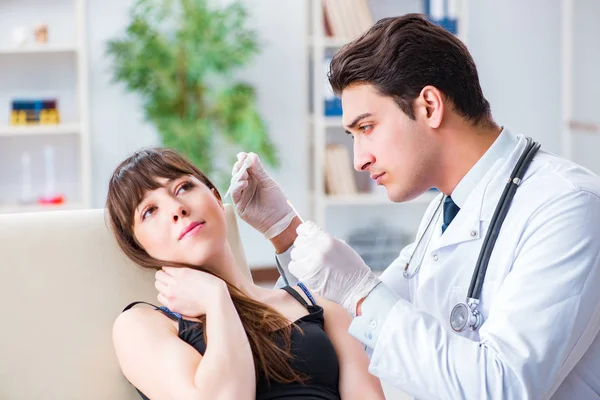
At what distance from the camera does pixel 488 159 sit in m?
1.63

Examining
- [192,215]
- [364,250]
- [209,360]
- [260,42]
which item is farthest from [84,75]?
[209,360]

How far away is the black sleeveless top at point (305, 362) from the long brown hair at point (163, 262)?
0.6 inches

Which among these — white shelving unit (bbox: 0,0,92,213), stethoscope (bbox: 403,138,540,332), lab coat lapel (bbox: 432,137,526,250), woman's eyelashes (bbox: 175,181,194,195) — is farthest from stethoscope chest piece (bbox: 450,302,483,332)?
white shelving unit (bbox: 0,0,92,213)

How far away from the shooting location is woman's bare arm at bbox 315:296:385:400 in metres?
1.70

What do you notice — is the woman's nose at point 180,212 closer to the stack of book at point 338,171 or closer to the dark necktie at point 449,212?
the dark necktie at point 449,212

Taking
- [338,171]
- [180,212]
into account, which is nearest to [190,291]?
[180,212]

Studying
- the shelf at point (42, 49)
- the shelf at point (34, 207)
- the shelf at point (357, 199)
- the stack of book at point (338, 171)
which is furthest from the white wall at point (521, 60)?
the shelf at point (34, 207)

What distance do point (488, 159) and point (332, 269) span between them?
0.39 metres

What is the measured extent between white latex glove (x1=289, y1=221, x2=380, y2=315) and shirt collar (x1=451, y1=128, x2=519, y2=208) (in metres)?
0.29

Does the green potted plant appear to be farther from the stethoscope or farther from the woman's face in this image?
the stethoscope

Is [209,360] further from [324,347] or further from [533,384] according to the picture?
[533,384]

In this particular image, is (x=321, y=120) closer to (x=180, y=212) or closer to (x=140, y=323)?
(x=180, y=212)

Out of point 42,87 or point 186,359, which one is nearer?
point 186,359

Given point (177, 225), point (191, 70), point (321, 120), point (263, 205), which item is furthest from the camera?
point (321, 120)
